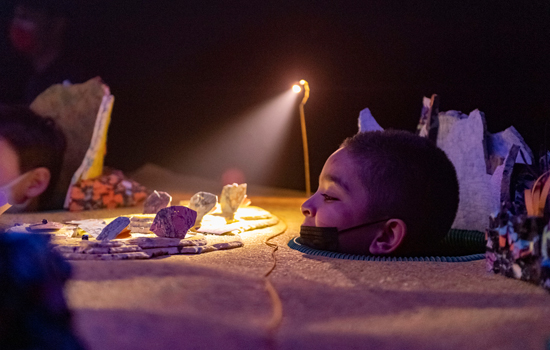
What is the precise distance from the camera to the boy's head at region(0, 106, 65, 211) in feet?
11.7

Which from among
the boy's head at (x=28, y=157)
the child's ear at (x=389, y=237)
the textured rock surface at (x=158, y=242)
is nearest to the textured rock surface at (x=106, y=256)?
the textured rock surface at (x=158, y=242)

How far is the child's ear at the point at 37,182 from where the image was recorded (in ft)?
12.1

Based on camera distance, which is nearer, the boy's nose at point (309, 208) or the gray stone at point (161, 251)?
the gray stone at point (161, 251)

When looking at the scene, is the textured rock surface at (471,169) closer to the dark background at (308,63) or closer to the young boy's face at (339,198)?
the dark background at (308,63)

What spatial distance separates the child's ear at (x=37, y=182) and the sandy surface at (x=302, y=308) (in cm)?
261

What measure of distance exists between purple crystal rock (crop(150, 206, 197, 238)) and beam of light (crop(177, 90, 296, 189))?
10.9ft

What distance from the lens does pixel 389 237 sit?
2.10m

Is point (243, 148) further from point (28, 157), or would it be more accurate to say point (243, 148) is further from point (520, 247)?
point (520, 247)

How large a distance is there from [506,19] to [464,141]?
1303mm

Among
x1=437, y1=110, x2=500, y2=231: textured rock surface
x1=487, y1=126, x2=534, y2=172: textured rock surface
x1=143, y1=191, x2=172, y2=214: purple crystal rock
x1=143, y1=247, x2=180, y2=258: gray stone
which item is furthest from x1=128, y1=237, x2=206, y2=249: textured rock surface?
x1=487, y1=126, x2=534, y2=172: textured rock surface

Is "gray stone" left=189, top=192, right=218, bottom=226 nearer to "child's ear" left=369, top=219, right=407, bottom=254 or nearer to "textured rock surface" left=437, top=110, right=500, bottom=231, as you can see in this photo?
"child's ear" left=369, top=219, right=407, bottom=254

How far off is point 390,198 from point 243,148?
422 centimetres

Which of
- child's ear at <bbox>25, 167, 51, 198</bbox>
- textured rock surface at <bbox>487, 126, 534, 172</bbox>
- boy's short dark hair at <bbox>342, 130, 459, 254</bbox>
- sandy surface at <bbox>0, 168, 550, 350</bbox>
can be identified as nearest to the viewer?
sandy surface at <bbox>0, 168, 550, 350</bbox>

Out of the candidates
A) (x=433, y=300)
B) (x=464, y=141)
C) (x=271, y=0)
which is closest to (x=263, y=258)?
(x=433, y=300)
